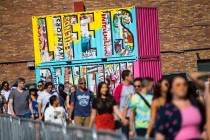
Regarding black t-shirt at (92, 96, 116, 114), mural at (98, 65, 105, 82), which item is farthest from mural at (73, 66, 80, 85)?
black t-shirt at (92, 96, 116, 114)

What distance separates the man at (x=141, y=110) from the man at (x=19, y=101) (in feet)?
22.5

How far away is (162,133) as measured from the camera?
780 centimetres

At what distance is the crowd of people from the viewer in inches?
305

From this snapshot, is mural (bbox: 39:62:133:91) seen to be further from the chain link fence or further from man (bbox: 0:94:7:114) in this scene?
the chain link fence

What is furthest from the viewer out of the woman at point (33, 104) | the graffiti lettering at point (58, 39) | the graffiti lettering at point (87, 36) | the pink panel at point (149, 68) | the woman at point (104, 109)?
the graffiti lettering at point (58, 39)

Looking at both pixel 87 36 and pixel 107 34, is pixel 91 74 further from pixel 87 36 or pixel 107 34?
A: pixel 107 34

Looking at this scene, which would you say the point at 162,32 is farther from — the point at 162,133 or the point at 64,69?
the point at 162,133

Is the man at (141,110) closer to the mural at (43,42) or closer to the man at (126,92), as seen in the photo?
the man at (126,92)

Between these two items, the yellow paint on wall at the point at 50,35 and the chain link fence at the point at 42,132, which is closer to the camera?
the chain link fence at the point at 42,132

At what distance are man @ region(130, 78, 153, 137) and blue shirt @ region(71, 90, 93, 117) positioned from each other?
15.9 ft

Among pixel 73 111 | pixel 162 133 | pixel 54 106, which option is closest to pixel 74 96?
pixel 73 111

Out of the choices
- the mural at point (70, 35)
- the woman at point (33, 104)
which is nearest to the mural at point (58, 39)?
the mural at point (70, 35)

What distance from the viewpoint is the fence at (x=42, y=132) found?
28.9 ft

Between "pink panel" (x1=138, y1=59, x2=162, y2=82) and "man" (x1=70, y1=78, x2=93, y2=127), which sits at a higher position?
"pink panel" (x1=138, y1=59, x2=162, y2=82)
